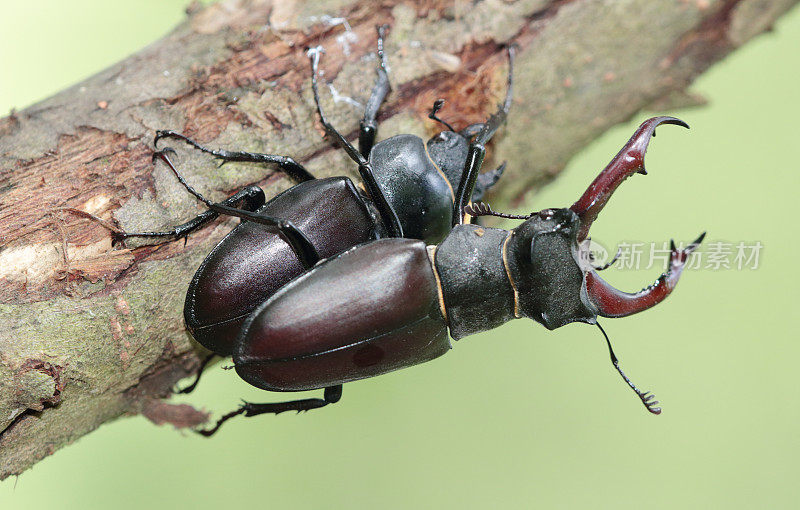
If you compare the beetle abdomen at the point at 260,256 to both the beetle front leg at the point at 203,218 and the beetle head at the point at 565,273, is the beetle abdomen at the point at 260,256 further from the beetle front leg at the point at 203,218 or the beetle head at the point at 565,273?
the beetle head at the point at 565,273

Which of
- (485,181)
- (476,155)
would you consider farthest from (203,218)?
(485,181)

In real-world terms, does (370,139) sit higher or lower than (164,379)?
higher

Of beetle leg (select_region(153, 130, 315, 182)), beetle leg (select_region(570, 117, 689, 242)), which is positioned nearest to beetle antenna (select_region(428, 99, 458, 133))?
beetle leg (select_region(153, 130, 315, 182))

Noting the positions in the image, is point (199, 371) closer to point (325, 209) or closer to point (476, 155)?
point (325, 209)

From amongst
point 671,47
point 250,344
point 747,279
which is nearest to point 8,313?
point 250,344

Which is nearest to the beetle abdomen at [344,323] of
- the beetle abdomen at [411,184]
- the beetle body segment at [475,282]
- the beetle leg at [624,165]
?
the beetle body segment at [475,282]

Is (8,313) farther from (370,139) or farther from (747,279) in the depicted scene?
(747,279)
